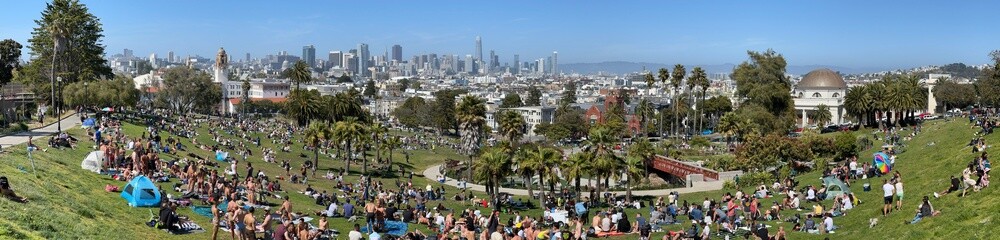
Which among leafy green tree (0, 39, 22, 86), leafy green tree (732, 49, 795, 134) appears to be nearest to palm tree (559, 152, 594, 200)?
leafy green tree (732, 49, 795, 134)

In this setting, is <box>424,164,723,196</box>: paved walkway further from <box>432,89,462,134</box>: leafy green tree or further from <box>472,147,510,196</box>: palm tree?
<box>432,89,462,134</box>: leafy green tree

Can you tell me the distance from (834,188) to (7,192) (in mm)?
25690

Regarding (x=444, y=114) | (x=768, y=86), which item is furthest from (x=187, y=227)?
(x=444, y=114)

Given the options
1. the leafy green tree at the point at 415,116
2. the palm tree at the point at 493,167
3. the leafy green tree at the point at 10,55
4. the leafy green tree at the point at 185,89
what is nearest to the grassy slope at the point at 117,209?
the palm tree at the point at 493,167

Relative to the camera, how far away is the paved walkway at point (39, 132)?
36.0m

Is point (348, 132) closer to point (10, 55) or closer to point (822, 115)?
point (10, 55)

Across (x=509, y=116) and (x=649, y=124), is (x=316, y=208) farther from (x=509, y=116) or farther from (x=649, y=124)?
(x=649, y=124)

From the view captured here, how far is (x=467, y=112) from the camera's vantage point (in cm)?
5497

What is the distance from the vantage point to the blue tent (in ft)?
78.6

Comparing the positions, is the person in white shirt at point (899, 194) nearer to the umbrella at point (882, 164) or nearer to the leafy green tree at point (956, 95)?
the umbrella at point (882, 164)

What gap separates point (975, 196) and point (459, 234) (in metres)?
13.3

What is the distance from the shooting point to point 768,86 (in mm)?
85312

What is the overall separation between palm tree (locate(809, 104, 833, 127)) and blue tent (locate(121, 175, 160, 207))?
86.6 m

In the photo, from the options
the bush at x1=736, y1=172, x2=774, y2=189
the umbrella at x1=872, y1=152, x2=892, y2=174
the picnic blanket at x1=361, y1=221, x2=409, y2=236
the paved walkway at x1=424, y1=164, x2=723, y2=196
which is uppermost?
the umbrella at x1=872, y1=152, x2=892, y2=174
